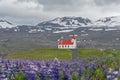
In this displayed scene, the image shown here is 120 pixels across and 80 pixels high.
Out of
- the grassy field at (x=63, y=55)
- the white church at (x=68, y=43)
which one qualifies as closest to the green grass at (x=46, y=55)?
the grassy field at (x=63, y=55)

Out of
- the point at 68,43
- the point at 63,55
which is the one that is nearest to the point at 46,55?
the point at 63,55

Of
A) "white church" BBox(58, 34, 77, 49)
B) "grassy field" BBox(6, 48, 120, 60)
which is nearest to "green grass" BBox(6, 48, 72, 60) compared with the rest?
"grassy field" BBox(6, 48, 120, 60)

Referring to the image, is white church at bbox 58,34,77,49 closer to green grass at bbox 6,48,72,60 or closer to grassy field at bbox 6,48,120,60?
green grass at bbox 6,48,72,60

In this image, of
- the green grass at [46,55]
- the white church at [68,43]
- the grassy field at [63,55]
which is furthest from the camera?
the white church at [68,43]

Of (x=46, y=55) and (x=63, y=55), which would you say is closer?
(x=46, y=55)

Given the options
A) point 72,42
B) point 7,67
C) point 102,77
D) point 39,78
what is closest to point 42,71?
point 39,78

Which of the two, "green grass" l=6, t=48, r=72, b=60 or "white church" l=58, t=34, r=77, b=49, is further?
"white church" l=58, t=34, r=77, b=49

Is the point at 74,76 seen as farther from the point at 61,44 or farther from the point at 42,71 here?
the point at 61,44

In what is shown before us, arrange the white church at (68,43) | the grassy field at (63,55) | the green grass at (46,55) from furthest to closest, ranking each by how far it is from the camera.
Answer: the white church at (68,43) → the green grass at (46,55) → the grassy field at (63,55)

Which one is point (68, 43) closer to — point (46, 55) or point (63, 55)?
point (63, 55)

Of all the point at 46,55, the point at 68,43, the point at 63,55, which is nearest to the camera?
the point at 46,55

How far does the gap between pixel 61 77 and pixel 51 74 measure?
0.50m

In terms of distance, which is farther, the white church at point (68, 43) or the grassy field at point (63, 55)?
the white church at point (68, 43)

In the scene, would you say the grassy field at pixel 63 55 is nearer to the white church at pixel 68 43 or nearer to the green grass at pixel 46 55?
the green grass at pixel 46 55
